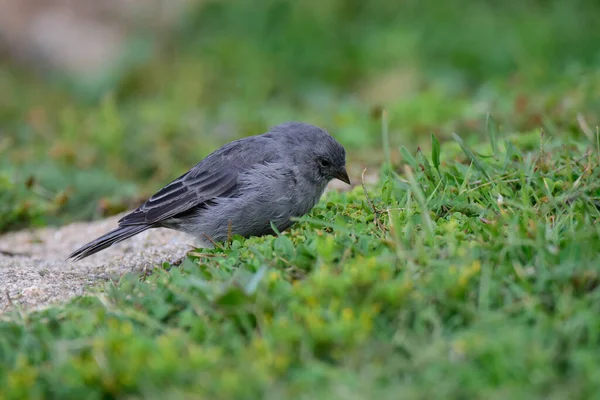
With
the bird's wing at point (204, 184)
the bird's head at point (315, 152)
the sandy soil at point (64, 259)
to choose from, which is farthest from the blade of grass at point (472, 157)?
the sandy soil at point (64, 259)

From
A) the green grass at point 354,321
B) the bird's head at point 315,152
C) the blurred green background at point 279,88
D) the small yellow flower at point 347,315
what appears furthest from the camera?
the blurred green background at point 279,88

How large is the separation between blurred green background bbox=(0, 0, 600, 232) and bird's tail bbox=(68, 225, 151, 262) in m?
1.37

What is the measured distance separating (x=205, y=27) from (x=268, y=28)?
111cm

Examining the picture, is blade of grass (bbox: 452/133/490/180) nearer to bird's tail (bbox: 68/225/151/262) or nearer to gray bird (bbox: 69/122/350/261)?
gray bird (bbox: 69/122/350/261)

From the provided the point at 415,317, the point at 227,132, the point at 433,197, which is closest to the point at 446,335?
the point at 415,317

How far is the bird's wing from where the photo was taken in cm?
512

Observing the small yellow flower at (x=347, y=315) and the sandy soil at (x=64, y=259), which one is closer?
the small yellow flower at (x=347, y=315)

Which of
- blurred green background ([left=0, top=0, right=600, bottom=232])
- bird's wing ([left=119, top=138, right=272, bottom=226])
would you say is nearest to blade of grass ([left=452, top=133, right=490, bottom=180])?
bird's wing ([left=119, top=138, right=272, bottom=226])

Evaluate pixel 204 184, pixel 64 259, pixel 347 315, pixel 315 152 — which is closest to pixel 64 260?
pixel 64 259

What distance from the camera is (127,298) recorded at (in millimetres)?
3688

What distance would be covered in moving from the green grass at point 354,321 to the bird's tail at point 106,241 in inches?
44.4

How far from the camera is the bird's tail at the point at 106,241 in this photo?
513cm

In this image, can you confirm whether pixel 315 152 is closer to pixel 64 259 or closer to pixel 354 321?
pixel 64 259

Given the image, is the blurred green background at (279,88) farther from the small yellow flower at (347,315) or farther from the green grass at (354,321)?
the small yellow flower at (347,315)
